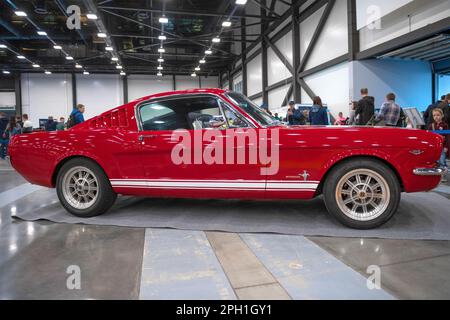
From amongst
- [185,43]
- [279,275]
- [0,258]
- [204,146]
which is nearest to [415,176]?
[279,275]

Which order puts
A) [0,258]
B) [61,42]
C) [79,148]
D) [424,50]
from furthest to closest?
[61,42] → [424,50] → [79,148] → [0,258]

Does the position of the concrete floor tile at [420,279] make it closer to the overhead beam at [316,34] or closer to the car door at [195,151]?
the car door at [195,151]

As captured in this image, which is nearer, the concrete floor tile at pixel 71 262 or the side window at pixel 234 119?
the concrete floor tile at pixel 71 262

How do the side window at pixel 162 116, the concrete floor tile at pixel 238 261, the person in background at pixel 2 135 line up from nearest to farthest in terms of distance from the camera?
the concrete floor tile at pixel 238 261 → the side window at pixel 162 116 → the person in background at pixel 2 135

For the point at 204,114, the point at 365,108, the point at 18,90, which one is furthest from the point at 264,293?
the point at 18,90

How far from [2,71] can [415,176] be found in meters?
31.6

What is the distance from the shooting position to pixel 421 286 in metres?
2.10

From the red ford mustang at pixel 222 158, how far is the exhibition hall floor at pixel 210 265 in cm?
48

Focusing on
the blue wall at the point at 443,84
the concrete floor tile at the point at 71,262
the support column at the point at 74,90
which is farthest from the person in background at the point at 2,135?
the support column at the point at 74,90

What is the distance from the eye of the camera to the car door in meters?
3.44

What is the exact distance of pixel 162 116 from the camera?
387cm

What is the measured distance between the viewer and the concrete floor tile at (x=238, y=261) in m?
2.24

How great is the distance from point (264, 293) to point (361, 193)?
63.9 inches
